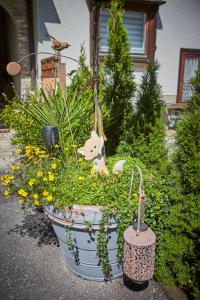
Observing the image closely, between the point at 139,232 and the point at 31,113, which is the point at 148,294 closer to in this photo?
the point at 139,232

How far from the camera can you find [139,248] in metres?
2.02

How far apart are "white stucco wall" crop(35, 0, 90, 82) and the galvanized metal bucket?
17.6 feet

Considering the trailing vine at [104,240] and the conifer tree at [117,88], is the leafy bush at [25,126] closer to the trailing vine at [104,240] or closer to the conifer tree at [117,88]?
the conifer tree at [117,88]

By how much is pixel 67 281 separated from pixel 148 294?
0.72 metres

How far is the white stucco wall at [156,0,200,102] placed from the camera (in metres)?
8.12

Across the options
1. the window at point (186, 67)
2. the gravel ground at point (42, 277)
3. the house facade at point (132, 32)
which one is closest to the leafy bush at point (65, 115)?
the gravel ground at point (42, 277)

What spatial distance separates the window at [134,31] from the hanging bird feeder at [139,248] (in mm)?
6438

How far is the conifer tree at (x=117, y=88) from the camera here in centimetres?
415

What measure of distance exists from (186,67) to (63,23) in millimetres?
4187

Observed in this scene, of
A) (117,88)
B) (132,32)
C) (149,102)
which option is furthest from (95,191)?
(132,32)

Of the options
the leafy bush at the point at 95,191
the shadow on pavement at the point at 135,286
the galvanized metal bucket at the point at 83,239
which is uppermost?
the leafy bush at the point at 95,191

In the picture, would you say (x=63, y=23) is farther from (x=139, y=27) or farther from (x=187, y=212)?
(x=187, y=212)

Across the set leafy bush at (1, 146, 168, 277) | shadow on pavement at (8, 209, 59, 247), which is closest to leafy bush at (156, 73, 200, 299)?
leafy bush at (1, 146, 168, 277)

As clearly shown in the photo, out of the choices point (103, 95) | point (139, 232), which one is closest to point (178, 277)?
point (139, 232)
